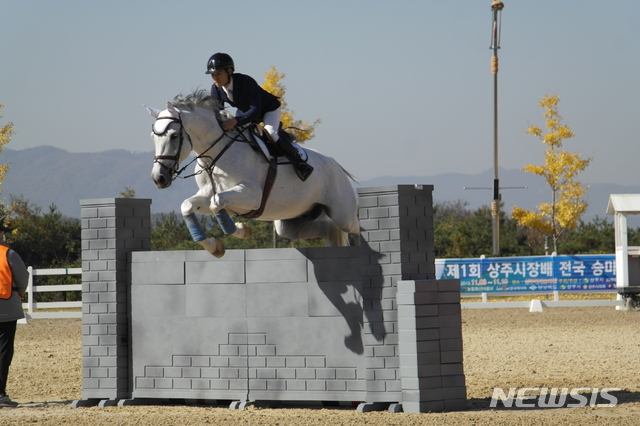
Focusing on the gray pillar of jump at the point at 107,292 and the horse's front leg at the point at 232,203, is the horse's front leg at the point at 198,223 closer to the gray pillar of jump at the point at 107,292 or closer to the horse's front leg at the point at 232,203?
the horse's front leg at the point at 232,203

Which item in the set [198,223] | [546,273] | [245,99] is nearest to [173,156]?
[198,223]

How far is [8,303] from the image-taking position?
6793mm

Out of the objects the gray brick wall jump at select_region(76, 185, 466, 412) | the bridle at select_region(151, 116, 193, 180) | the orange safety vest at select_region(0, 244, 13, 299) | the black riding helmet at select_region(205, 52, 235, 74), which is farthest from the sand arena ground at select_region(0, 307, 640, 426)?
the black riding helmet at select_region(205, 52, 235, 74)

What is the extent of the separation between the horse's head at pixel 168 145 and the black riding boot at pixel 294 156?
2.91 feet

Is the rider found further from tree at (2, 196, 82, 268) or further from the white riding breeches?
tree at (2, 196, 82, 268)

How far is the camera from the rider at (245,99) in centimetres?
634

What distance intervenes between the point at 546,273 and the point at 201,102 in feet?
41.9

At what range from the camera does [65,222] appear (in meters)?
25.0

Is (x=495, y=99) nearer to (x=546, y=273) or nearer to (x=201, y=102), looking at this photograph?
(x=546, y=273)

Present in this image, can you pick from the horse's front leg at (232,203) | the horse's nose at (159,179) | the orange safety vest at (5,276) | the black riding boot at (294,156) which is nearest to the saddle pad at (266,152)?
the black riding boot at (294,156)

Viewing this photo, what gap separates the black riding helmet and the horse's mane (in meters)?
0.23

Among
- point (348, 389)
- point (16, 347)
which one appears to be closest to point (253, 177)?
point (348, 389)

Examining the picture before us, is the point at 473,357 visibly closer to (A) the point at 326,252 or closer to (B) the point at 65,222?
(A) the point at 326,252

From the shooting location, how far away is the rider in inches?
250
